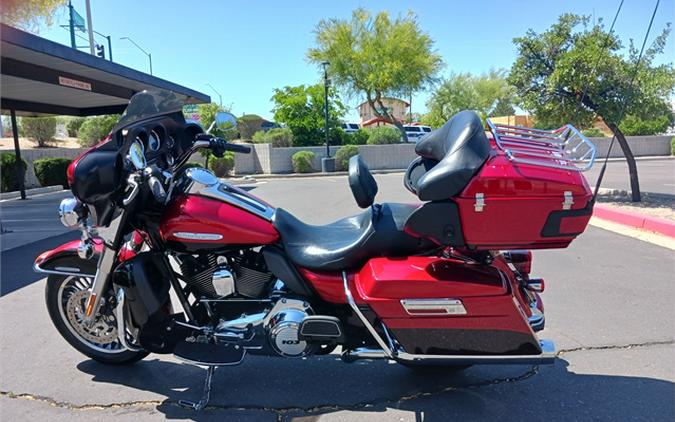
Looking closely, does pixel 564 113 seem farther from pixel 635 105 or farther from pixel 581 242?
pixel 581 242

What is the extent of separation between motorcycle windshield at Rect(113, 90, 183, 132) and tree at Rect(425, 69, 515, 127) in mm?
31181

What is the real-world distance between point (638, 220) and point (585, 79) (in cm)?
325

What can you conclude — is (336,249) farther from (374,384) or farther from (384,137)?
(384,137)

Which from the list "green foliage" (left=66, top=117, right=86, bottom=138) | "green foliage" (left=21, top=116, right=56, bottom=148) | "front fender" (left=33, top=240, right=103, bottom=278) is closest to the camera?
"front fender" (left=33, top=240, right=103, bottom=278)

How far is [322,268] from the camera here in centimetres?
242

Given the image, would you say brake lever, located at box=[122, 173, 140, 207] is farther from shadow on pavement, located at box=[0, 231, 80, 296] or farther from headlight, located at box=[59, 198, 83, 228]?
shadow on pavement, located at box=[0, 231, 80, 296]

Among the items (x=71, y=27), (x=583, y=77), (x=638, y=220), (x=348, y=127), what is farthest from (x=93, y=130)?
(x=638, y=220)

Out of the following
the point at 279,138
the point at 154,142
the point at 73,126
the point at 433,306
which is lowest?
the point at 433,306

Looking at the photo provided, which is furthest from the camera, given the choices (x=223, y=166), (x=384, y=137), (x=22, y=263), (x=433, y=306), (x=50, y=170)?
(x=384, y=137)

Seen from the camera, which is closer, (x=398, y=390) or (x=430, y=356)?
(x=430, y=356)

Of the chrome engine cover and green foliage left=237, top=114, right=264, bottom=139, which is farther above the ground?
green foliage left=237, top=114, right=264, bottom=139

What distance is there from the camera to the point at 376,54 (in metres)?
27.0

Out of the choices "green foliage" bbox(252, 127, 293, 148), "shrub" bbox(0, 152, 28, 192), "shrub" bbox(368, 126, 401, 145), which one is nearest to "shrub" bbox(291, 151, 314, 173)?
"green foliage" bbox(252, 127, 293, 148)

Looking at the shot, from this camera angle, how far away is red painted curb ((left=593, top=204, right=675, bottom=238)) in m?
6.53
